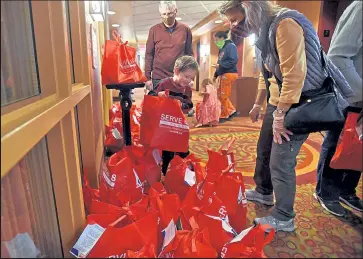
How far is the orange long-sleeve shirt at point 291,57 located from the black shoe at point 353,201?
2.89 ft

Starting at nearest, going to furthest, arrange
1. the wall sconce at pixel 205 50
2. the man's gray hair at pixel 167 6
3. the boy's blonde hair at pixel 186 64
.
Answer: the boy's blonde hair at pixel 186 64 < the man's gray hair at pixel 167 6 < the wall sconce at pixel 205 50

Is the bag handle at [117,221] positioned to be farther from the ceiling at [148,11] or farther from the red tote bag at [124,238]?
the ceiling at [148,11]

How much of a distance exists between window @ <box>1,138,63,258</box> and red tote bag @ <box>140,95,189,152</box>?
73 centimetres

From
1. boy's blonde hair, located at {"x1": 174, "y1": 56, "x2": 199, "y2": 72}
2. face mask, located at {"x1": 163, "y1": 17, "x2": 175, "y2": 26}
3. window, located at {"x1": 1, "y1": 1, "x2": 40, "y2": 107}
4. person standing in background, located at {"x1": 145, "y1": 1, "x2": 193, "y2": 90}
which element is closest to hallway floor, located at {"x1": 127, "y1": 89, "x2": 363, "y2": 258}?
boy's blonde hair, located at {"x1": 174, "y1": 56, "x2": 199, "y2": 72}

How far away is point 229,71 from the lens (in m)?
4.28

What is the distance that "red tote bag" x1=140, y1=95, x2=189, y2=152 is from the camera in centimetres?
152

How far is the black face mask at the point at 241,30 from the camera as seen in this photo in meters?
1.27

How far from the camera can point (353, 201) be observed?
63.5 inches

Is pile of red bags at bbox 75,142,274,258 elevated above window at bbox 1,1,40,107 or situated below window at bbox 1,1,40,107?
below

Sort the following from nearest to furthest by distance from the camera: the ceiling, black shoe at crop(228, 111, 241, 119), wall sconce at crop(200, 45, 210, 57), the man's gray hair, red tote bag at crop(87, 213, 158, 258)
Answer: red tote bag at crop(87, 213, 158, 258)
the man's gray hair
black shoe at crop(228, 111, 241, 119)
the ceiling
wall sconce at crop(200, 45, 210, 57)

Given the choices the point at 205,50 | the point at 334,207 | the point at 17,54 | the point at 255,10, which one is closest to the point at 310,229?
the point at 334,207

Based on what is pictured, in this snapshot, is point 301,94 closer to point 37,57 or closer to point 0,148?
point 37,57

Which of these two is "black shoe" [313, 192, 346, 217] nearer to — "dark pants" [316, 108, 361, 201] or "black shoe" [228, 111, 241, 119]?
"dark pants" [316, 108, 361, 201]

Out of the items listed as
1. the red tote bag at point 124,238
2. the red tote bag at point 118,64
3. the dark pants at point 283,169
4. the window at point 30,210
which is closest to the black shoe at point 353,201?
the dark pants at point 283,169
